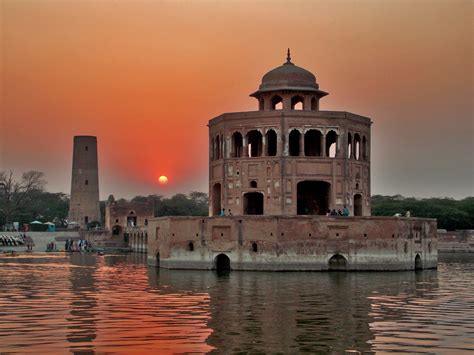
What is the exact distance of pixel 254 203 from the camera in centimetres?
3903

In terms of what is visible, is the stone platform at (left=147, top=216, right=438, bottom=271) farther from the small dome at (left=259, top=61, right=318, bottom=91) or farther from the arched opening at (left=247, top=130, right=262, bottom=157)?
the small dome at (left=259, top=61, right=318, bottom=91)

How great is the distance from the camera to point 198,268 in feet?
108

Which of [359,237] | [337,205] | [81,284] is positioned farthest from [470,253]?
[81,284]

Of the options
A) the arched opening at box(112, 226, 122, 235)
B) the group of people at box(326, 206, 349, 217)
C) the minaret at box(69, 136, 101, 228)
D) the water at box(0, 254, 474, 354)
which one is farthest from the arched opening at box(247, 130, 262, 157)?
the minaret at box(69, 136, 101, 228)

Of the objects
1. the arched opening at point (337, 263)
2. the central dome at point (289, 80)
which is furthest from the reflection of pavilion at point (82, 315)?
the central dome at point (289, 80)

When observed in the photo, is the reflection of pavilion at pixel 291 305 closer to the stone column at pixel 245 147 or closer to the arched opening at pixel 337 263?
the arched opening at pixel 337 263

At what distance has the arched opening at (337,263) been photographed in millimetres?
32344

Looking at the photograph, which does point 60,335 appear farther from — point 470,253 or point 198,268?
point 470,253

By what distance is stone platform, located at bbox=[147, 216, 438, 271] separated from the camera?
105 feet

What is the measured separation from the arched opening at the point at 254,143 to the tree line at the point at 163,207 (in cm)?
2968

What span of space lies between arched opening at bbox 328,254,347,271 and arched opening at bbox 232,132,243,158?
25.8ft

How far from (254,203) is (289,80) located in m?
5.86

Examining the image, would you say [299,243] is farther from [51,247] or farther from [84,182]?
[84,182]

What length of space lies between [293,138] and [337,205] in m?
3.75
